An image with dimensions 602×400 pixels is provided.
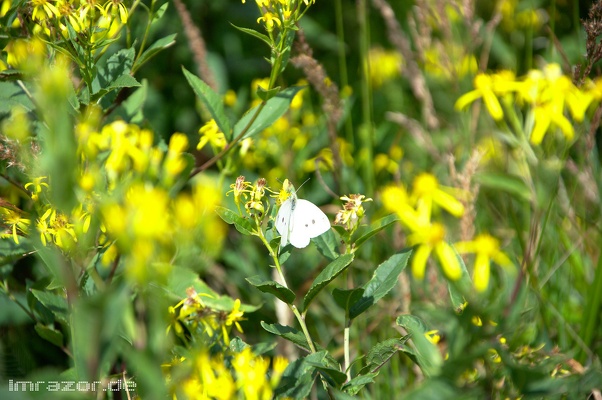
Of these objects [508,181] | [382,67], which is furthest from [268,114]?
[382,67]

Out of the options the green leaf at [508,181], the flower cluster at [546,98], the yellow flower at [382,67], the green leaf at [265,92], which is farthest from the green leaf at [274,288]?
the yellow flower at [382,67]

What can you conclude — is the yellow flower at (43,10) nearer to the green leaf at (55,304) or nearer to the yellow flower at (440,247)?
the green leaf at (55,304)

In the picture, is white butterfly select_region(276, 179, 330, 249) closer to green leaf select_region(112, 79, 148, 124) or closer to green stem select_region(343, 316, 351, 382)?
green stem select_region(343, 316, 351, 382)

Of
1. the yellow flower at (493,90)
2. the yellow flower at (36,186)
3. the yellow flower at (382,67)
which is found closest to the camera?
the yellow flower at (36,186)

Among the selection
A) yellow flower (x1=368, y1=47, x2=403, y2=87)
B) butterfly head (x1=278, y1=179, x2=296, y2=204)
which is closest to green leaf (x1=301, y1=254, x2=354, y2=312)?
butterfly head (x1=278, y1=179, x2=296, y2=204)

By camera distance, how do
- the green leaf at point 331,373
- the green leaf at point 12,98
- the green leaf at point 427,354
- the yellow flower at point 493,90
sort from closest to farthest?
1. the green leaf at point 427,354
2. the green leaf at point 331,373
3. the green leaf at point 12,98
4. the yellow flower at point 493,90

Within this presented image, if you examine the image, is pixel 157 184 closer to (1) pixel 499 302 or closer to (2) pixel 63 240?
(2) pixel 63 240

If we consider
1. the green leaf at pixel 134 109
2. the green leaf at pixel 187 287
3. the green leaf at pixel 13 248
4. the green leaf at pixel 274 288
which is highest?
the green leaf at pixel 134 109
